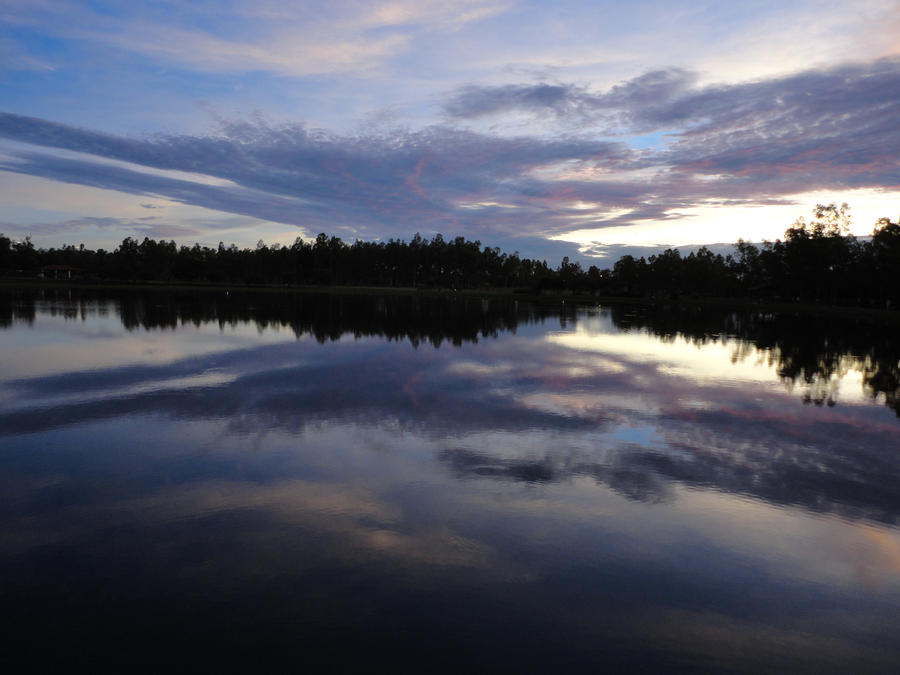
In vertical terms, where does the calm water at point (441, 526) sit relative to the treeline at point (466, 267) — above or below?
below

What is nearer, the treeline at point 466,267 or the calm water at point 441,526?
the calm water at point 441,526

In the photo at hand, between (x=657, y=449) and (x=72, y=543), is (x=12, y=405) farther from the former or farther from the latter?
(x=657, y=449)

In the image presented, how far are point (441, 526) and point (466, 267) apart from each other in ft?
565

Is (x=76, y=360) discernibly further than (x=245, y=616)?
Yes

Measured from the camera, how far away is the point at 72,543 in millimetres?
6766

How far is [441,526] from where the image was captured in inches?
298

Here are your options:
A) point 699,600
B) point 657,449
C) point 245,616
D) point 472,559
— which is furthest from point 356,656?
point 657,449

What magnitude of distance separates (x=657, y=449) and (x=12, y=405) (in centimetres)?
1521

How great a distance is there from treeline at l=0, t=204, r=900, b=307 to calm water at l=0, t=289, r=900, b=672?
90276 mm

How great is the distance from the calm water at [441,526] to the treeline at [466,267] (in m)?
90.3

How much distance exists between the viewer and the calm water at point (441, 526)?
5.27m

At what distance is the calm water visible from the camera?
17.3ft

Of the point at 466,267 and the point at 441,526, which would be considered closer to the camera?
the point at 441,526

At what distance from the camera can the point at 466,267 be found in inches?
6998
